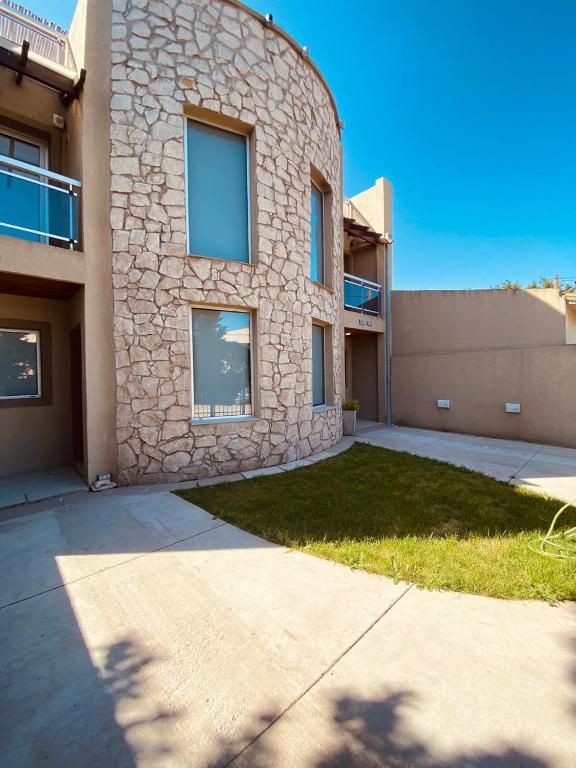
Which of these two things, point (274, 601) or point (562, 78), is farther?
point (562, 78)

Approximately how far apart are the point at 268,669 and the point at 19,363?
21.7ft

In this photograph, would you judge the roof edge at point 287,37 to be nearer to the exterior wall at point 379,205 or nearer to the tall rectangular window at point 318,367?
the exterior wall at point 379,205

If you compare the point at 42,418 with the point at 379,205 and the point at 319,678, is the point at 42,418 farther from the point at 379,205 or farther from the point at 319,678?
the point at 379,205

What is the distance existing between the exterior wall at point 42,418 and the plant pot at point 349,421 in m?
6.53

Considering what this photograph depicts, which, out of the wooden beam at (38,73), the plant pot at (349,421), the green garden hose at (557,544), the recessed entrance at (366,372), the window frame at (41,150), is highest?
the wooden beam at (38,73)

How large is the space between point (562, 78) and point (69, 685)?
45.8 ft

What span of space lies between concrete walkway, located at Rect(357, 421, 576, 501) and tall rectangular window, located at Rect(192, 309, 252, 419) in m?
4.06

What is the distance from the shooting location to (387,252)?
1172cm

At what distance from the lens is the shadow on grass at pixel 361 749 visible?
1.52m

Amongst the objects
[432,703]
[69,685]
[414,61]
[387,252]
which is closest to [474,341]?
[387,252]

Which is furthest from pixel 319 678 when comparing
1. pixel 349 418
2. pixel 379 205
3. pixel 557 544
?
pixel 379 205

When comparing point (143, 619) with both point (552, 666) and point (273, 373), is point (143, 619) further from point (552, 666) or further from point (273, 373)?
point (273, 373)

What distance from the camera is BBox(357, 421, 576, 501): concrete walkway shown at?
5691mm

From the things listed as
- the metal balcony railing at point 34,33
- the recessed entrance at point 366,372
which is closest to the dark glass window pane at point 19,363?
the metal balcony railing at point 34,33
